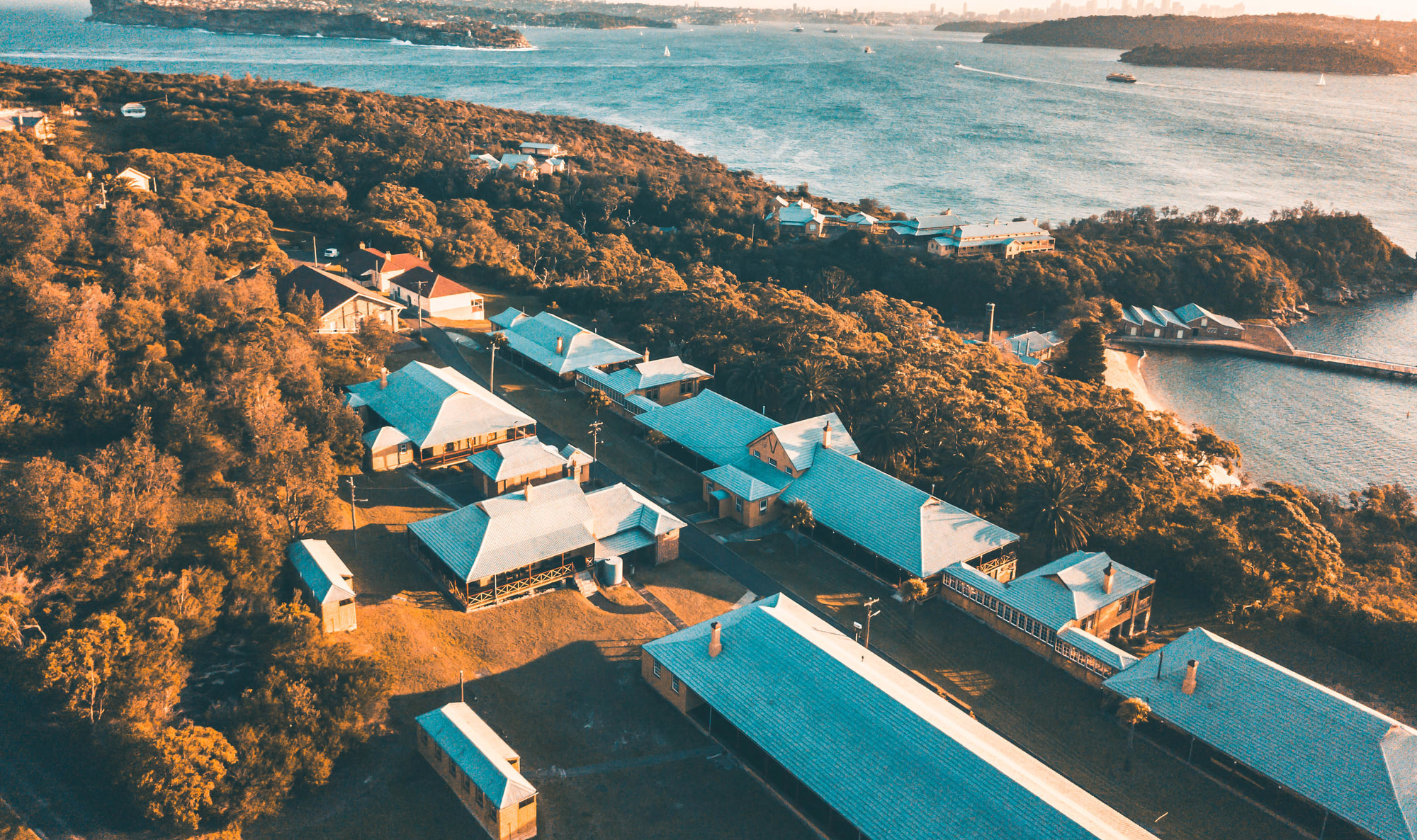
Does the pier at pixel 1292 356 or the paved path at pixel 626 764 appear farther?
the pier at pixel 1292 356

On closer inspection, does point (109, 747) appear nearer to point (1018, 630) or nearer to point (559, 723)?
point (559, 723)

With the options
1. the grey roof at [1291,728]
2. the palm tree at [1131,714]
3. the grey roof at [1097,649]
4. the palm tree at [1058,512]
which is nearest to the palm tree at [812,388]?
the palm tree at [1058,512]

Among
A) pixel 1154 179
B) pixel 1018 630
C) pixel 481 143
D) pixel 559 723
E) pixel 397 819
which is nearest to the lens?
pixel 397 819

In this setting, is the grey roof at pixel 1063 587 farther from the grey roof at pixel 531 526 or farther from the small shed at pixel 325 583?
the small shed at pixel 325 583

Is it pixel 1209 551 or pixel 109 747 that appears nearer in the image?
pixel 109 747

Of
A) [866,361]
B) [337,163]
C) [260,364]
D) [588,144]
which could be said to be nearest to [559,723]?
[260,364]

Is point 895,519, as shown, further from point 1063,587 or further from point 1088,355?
point 1088,355
